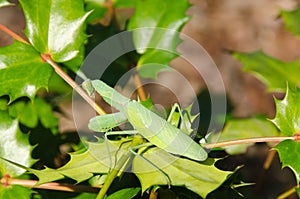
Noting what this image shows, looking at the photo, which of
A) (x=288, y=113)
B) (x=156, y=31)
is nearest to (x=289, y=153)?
(x=288, y=113)

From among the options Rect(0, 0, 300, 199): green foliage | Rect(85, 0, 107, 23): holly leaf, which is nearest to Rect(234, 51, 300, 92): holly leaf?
Rect(0, 0, 300, 199): green foliage

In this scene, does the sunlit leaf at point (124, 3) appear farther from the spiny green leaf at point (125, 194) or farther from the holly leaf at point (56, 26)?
the spiny green leaf at point (125, 194)

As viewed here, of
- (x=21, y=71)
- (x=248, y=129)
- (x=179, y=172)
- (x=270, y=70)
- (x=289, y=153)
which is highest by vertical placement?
(x=21, y=71)

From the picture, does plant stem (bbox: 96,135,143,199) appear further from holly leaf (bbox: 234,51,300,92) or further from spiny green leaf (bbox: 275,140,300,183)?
holly leaf (bbox: 234,51,300,92)

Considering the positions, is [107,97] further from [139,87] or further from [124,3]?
[124,3]

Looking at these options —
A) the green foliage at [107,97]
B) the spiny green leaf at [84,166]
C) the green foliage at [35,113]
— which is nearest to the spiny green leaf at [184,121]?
the green foliage at [107,97]

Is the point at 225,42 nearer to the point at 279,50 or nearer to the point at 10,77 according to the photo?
the point at 279,50

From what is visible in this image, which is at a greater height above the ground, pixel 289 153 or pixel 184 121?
pixel 184 121
